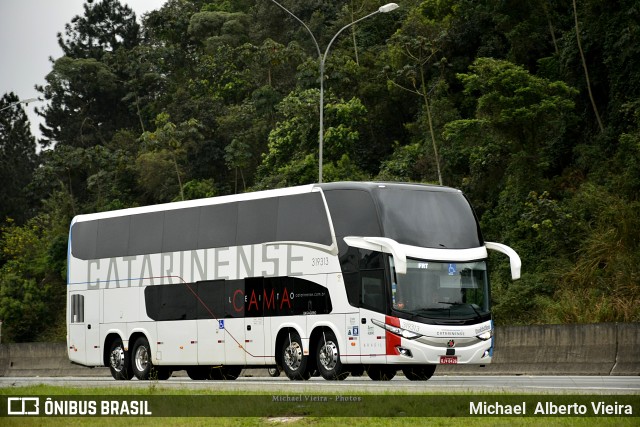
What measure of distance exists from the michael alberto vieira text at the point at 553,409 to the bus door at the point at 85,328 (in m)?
19.3

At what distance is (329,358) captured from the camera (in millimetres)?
24969

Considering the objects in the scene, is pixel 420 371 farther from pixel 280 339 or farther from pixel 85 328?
Answer: pixel 85 328

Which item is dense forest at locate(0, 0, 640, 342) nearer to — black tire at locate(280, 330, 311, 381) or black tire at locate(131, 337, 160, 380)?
black tire at locate(280, 330, 311, 381)

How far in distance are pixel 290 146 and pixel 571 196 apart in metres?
18.5

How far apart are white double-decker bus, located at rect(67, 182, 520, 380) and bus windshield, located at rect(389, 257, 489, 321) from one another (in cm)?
3

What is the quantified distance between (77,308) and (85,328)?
2.77 ft

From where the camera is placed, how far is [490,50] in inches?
2280

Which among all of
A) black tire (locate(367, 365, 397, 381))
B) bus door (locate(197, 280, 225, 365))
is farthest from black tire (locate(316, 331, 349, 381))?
bus door (locate(197, 280, 225, 365))

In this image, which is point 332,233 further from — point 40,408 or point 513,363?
point 40,408

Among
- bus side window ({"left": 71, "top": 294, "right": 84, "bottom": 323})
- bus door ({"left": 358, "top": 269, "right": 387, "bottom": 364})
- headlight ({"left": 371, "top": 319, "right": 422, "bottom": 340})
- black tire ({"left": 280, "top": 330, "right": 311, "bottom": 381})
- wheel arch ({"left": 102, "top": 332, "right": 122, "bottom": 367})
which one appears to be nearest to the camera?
headlight ({"left": 371, "top": 319, "right": 422, "bottom": 340})

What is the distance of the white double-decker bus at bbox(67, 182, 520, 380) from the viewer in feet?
78.1

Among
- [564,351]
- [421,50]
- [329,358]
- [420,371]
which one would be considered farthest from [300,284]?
[421,50]

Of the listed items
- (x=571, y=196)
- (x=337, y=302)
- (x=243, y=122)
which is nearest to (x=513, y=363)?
(x=337, y=302)

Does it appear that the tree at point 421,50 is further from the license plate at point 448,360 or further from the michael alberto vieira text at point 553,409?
the michael alberto vieira text at point 553,409
